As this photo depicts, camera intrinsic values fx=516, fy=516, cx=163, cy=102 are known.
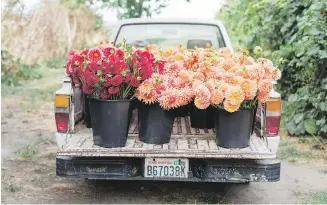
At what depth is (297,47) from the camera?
24.5ft

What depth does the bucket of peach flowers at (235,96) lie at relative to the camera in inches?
162

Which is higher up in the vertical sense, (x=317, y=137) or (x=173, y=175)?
(x=173, y=175)

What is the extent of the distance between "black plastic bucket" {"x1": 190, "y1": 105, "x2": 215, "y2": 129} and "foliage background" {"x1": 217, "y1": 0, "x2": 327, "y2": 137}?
4.80 feet

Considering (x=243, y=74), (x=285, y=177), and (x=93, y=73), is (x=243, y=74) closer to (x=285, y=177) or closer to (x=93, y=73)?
(x=93, y=73)

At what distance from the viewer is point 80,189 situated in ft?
16.7

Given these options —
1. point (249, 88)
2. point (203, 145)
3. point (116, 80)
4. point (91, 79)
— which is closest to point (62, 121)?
point (91, 79)

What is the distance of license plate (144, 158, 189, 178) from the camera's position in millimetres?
4168

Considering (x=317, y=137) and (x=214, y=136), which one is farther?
(x=317, y=137)

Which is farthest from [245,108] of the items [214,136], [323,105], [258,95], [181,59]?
[323,105]

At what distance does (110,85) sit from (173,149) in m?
0.73

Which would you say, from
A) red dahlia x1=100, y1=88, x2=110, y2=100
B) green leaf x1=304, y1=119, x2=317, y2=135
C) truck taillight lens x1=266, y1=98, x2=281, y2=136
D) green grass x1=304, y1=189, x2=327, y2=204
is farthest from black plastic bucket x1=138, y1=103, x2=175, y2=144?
green leaf x1=304, y1=119, x2=317, y2=135

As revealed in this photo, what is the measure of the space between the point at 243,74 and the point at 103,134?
49.8 inches

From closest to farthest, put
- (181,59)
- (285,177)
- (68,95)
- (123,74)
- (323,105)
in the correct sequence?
(123,74)
(68,95)
(181,59)
(285,177)
(323,105)

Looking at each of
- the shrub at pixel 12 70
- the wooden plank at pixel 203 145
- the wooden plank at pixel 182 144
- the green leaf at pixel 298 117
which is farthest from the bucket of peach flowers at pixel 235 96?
the shrub at pixel 12 70
